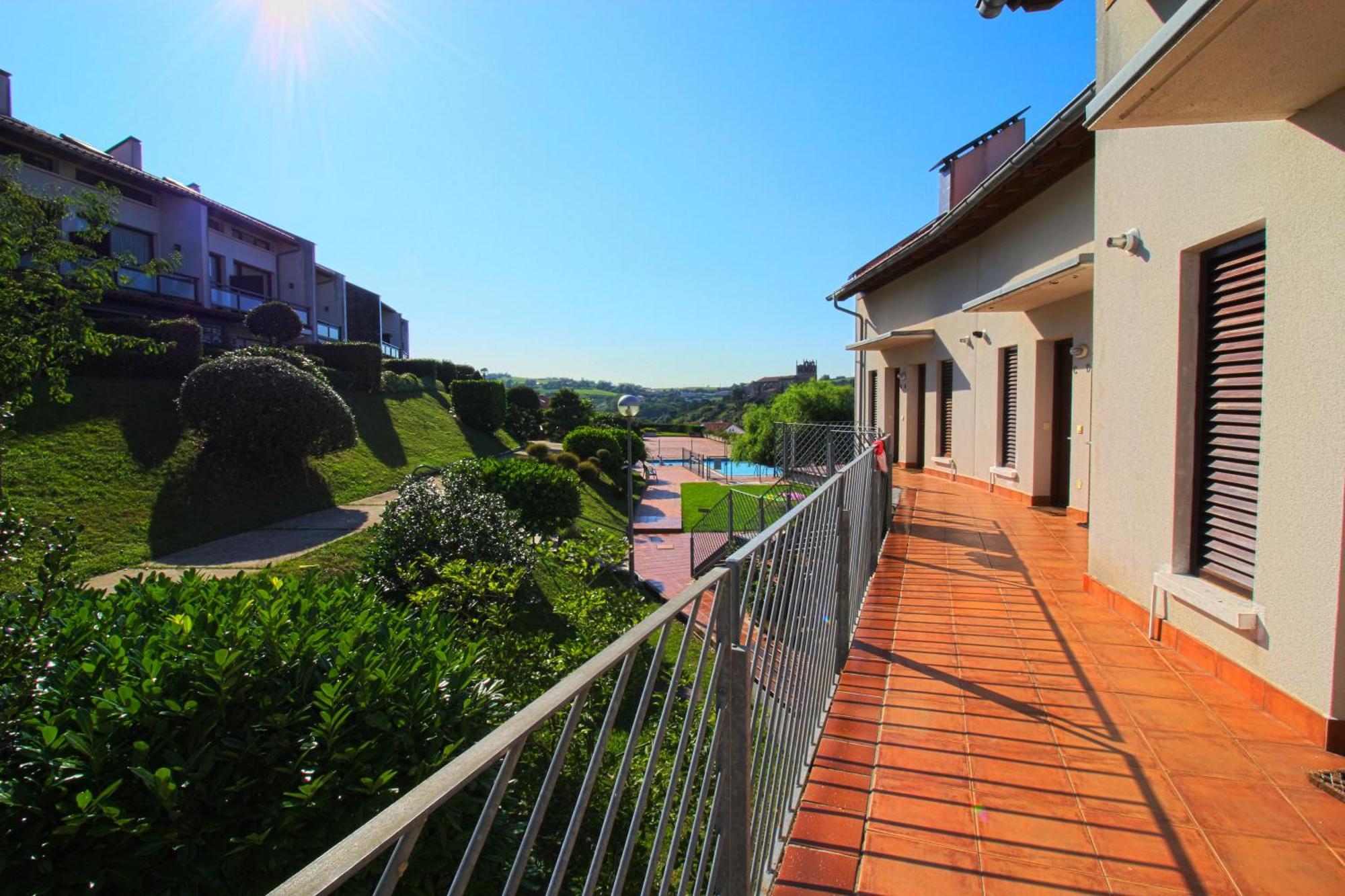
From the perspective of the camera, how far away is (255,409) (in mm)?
11523

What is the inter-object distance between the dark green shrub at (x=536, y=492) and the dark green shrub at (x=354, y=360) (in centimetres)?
1010

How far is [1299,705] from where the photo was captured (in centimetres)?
282

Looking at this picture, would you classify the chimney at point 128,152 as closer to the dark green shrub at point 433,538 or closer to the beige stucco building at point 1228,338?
the dark green shrub at point 433,538

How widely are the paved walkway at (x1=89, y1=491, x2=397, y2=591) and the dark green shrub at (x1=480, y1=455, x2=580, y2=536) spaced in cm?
207

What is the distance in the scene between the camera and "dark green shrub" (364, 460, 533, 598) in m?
Result: 7.12

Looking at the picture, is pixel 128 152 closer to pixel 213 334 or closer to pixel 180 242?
pixel 180 242

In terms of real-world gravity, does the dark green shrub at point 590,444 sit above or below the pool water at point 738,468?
above

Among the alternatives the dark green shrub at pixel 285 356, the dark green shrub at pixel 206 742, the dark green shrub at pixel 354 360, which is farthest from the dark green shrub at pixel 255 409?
the dark green shrub at pixel 206 742

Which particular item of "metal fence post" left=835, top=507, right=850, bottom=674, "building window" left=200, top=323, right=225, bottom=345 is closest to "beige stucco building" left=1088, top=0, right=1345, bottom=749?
"metal fence post" left=835, top=507, right=850, bottom=674

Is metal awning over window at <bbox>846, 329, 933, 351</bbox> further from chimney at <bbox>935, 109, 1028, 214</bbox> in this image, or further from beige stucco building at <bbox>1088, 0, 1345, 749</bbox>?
beige stucco building at <bbox>1088, 0, 1345, 749</bbox>

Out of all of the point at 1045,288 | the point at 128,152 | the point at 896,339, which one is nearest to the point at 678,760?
the point at 1045,288

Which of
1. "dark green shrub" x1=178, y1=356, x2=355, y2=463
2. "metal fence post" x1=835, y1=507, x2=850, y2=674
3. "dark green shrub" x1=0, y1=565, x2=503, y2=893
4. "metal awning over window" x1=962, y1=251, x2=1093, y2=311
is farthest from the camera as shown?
"dark green shrub" x1=178, y1=356, x2=355, y2=463

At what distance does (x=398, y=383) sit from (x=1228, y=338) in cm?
2284

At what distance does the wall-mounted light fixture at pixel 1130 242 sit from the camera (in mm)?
4188
